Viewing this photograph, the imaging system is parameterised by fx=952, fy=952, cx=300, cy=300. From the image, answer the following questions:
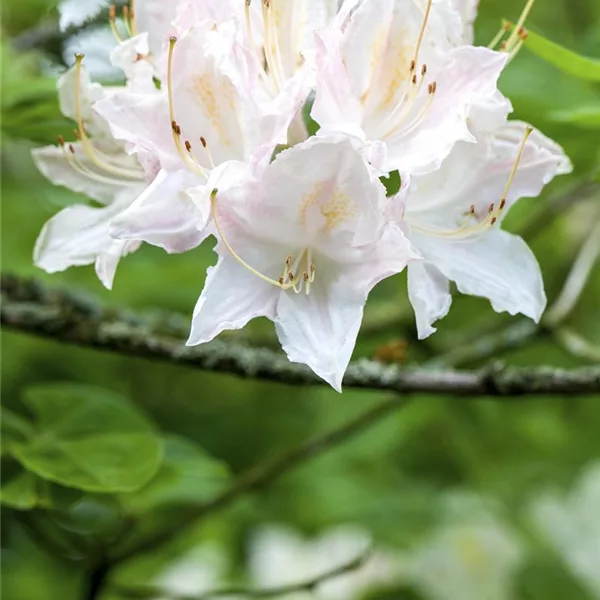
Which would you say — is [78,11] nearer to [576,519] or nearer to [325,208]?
[325,208]

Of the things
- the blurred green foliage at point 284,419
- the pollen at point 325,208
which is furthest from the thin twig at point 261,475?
the pollen at point 325,208

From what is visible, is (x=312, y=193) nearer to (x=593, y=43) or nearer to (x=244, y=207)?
(x=244, y=207)

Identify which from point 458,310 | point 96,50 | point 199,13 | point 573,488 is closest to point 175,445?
point 96,50

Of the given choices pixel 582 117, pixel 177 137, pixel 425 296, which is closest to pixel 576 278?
pixel 582 117

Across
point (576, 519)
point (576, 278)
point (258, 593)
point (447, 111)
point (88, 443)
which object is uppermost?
point (447, 111)

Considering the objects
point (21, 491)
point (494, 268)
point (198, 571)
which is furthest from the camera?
point (198, 571)

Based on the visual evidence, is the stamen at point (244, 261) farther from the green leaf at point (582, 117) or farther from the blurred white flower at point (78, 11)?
the blurred white flower at point (78, 11)
